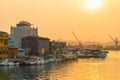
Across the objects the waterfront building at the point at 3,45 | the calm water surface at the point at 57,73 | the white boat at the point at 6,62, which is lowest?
the calm water surface at the point at 57,73

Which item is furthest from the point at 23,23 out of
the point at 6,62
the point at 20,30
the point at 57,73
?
the point at 57,73

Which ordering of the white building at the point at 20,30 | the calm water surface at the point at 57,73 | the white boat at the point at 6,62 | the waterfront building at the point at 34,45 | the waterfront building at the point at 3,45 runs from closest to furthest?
1. the calm water surface at the point at 57,73
2. the white boat at the point at 6,62
3. the waterfront building at the point at 3,45
4. the waterfront building at the point at 34,45
5. the white building at the point at 20,30

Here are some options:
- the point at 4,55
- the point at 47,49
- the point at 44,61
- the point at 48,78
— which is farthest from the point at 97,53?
the point at 48,78

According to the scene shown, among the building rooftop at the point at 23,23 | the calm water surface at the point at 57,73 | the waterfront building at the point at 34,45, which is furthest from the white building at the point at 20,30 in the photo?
the calm water surface at the point at 57,73

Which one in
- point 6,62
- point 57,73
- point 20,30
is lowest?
point 57,73

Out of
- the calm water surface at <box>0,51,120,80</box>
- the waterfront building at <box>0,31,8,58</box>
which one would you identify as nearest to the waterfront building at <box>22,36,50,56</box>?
the waterfront building at <box>0,31,8,58</box>

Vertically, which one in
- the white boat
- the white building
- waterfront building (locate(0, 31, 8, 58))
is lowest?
the white boat

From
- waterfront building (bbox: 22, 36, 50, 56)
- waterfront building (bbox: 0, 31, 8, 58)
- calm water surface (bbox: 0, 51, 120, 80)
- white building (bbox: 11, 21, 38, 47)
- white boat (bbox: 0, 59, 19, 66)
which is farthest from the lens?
white building (bbox: 11, 21, 38, 47)

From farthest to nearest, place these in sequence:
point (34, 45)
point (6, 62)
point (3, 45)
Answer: point (34, 45), point (3, 45), point (6, 62)

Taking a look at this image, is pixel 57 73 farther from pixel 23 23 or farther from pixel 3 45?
pixel 23 23

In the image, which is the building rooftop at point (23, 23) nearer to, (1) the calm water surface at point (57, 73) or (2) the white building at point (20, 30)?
(2) the white building at point (20, 30)

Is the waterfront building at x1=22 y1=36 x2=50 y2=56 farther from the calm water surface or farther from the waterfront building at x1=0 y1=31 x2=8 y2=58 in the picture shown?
the calm water surface

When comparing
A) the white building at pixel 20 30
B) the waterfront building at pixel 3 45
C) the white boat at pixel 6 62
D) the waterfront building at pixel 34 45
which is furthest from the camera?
the white building at pixel 20 30

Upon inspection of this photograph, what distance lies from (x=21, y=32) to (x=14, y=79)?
98926mm
